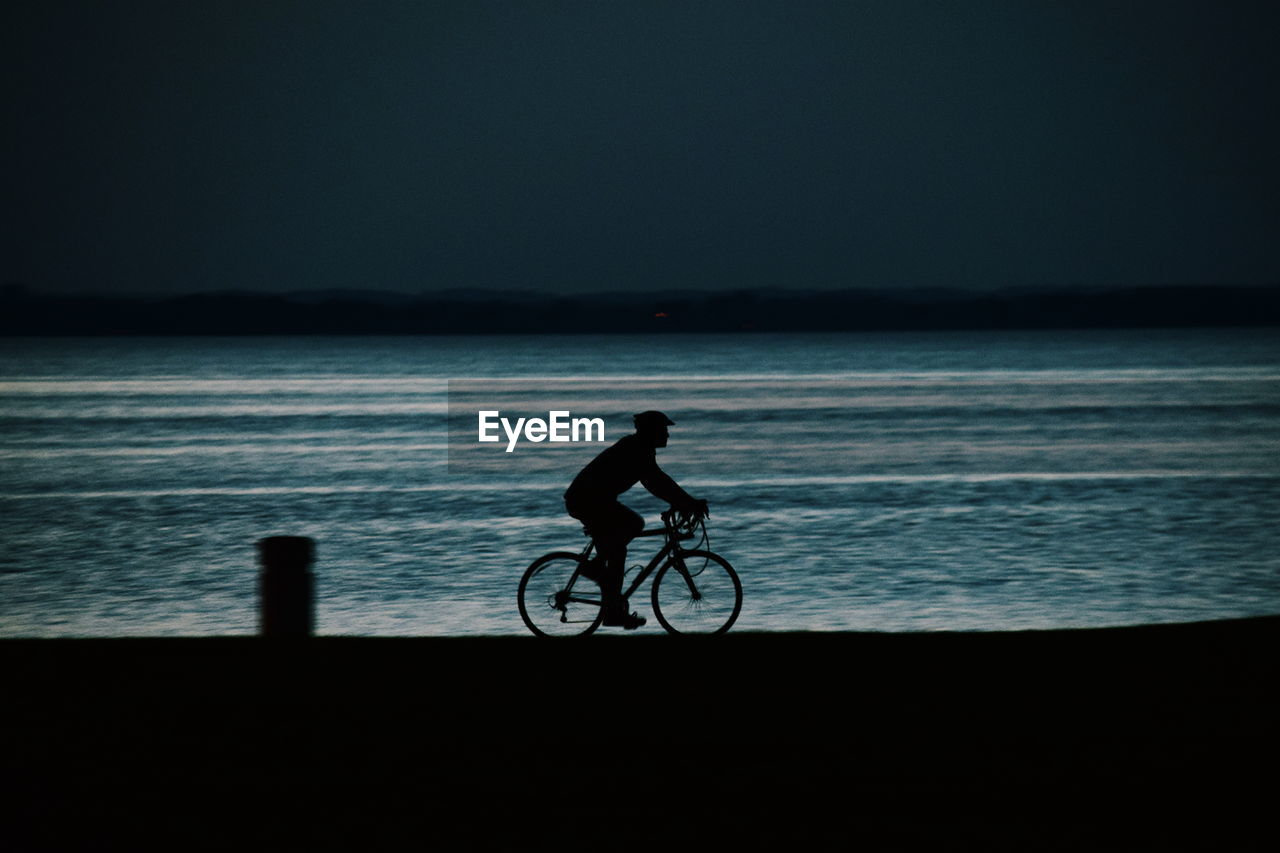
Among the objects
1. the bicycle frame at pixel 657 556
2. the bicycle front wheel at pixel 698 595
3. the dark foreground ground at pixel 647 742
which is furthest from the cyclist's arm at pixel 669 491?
the dark foreground ground at pixel 647 742

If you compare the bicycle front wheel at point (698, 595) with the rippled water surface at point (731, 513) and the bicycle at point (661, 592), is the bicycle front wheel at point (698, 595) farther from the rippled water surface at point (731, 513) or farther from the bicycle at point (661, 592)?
the rippled water surface at point (731, 513)

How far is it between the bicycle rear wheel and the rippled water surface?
1.96 metres

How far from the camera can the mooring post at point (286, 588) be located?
930 cm

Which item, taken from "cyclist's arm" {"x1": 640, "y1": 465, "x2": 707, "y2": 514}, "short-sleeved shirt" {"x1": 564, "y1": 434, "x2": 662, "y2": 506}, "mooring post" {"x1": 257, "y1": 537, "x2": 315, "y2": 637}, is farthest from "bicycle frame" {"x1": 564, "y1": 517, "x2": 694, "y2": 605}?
"mooring post" {"x1": 257, "y1": 537, "x2": 315, "y2": 637}

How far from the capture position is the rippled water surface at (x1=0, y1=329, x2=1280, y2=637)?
1416cm

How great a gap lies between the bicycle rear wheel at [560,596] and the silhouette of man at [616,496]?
0.61 ft

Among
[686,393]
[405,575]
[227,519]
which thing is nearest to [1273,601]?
[405,575]

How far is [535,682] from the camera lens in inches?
322

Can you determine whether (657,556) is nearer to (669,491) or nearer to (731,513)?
(669,491)

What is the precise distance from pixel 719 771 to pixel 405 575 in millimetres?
10479

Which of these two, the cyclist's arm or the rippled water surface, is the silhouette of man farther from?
the rippled water surface

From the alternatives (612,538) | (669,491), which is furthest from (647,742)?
(612,538)

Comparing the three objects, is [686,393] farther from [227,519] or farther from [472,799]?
[472,799]

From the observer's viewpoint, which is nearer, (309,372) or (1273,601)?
(1273,601)
